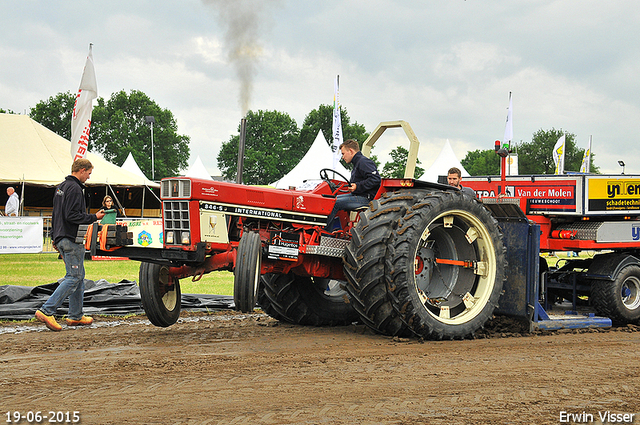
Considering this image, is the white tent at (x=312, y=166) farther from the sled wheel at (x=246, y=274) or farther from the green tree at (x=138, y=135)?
the green tree at (x=138, y=135)

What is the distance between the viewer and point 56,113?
58469 mm

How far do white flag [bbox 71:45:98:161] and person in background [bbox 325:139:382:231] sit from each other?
7.97 m

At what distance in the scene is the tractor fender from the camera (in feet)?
22.7

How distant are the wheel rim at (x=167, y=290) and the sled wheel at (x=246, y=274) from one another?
113 cm

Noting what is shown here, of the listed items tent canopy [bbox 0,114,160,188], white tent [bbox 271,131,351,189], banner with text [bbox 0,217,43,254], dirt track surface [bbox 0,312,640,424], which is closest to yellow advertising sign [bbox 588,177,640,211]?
dirt track surface [bbox 0,312,640,424]

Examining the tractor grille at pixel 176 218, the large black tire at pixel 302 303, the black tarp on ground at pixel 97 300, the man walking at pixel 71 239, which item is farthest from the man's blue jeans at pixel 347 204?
the black tarp on ground at pixel 97 300

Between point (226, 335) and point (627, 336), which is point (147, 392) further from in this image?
point (627, 336)

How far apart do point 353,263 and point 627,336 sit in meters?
3.12

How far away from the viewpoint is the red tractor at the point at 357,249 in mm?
5246

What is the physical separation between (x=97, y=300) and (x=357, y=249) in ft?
13.2

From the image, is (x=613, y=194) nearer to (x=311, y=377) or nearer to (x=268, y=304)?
(x=268, y=304)

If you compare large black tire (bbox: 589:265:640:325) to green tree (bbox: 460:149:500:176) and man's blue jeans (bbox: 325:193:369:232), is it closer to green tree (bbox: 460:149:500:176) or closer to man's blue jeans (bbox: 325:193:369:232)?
man's blue jeans (bbox: 325:193:369:232)

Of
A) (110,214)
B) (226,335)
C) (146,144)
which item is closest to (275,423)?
(226,335)

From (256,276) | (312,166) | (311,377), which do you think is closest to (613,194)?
(256,276)
